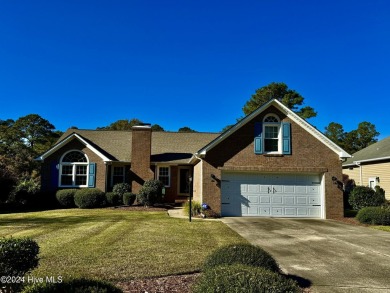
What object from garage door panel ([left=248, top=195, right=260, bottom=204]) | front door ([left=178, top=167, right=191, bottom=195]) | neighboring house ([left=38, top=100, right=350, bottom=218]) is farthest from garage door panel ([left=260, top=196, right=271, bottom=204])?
front door ([left=178, top=167, right=191, bottom=195])

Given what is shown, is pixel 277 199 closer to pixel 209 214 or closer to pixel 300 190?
pixel 300 190

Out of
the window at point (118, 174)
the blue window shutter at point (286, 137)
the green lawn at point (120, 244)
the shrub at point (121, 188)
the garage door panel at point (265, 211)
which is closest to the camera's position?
the green lawn at point (120, 244)

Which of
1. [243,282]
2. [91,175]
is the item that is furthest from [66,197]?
[243,282]

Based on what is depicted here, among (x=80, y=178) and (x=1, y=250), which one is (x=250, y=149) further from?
(x=1, y=250)

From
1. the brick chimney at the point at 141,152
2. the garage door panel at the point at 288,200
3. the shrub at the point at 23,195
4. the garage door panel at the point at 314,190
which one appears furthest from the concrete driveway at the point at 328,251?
the shrub at the point at 23,195

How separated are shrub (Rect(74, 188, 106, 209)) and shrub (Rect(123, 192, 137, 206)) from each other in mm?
1461

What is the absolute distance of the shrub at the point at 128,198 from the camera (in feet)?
66.0

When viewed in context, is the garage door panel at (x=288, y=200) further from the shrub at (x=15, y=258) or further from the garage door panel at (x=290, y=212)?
the shrub at (x=15, y=258)

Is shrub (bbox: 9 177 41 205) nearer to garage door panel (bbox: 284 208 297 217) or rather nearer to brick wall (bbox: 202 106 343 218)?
brick wall (bbox: 202 106 343 218)

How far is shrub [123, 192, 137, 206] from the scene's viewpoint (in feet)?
66.0

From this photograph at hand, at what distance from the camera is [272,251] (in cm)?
866

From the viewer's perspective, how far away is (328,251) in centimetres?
879

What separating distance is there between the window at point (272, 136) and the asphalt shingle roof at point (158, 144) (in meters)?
7.33

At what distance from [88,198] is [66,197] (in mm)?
1678
